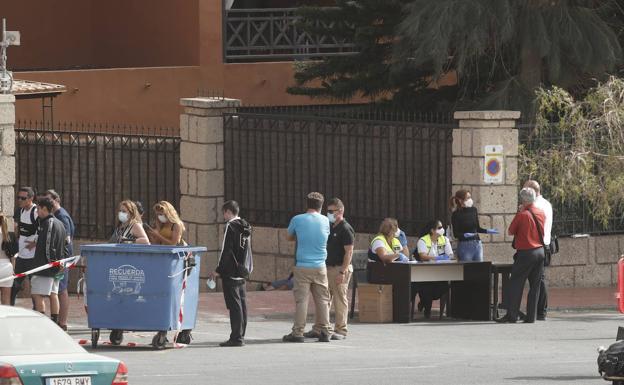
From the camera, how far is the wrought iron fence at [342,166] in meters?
22.6

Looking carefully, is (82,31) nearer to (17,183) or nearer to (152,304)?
(17,183)

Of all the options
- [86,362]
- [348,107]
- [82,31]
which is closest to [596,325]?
[86,362]

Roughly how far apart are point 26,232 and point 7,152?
9.19 feet

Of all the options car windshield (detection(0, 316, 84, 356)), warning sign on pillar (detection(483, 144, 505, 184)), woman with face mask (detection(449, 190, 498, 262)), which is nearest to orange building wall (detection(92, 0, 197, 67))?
warning sign on pillar (detection(483, 144, 505, 184))

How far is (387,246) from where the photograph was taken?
1952 cm

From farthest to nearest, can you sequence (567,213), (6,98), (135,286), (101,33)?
(101,33), (567,213), (6,98), (135,286)

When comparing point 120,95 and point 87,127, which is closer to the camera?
point 87,127

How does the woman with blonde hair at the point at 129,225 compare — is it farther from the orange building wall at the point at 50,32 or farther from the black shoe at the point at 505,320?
the orange building wall at the point at 50,32

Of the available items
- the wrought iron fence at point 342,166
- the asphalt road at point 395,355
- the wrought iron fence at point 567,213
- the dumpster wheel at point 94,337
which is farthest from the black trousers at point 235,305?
the wrought iron fence at point 342,166

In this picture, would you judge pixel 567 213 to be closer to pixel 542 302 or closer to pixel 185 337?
pixel 542 302

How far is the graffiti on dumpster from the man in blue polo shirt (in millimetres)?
1823

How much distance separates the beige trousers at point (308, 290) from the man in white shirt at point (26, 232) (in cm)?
295

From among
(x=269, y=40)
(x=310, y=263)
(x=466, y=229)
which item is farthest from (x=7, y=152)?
(x=269, y=40)

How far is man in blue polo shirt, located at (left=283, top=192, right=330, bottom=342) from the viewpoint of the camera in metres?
17.5
